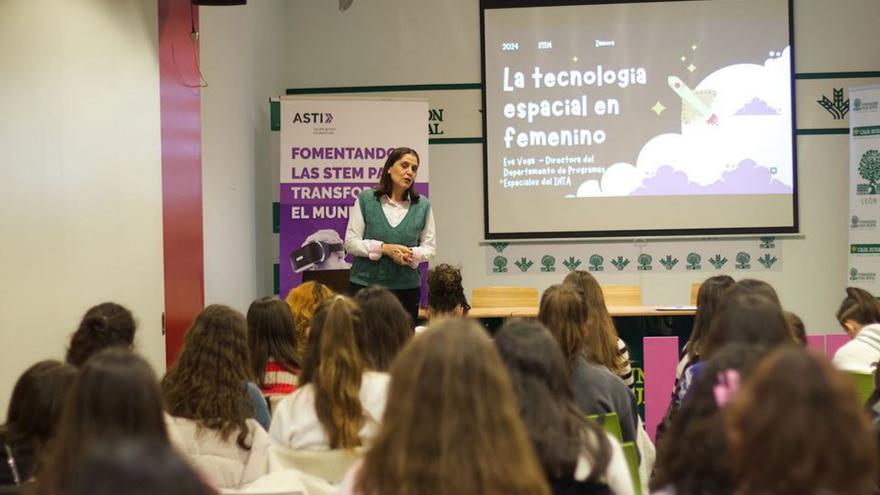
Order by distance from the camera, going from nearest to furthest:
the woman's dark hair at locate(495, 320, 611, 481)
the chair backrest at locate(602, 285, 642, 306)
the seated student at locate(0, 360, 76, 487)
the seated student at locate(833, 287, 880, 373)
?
the woman's dark hair at locate(495, 320, 611, 481) < the seated student at locate(0, 360, 76, 487) < the seated student at locate(833, 287, 880, 373) < the chair backrest at locate(602, 285, 642, 306)

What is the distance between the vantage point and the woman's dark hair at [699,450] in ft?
5.48

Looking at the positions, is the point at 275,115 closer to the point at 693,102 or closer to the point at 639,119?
the point at 639,119

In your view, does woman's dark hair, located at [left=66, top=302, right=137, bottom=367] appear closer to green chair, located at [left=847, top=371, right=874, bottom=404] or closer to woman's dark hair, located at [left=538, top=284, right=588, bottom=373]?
woman's dark hair, located at [left=538, top=284, right=588, bottom=373]

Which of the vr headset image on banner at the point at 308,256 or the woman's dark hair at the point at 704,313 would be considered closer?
the woman's dark hair at the point at 704,313

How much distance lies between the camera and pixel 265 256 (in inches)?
311

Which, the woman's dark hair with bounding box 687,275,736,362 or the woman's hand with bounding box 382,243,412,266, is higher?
the woman's hand with bounding box 382,243,412,266

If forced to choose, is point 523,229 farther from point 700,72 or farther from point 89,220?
point 89,220

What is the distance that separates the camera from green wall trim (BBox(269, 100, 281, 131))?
766cm

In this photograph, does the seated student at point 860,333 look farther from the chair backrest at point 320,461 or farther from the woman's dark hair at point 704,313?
the chair backrest at point 320,461

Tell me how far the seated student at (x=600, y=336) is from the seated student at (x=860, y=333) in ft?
2.60

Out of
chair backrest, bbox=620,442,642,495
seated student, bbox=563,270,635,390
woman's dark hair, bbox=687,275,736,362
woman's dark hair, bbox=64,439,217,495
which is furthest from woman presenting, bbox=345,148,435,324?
woman's dark hair, bbox=64,439,217,495

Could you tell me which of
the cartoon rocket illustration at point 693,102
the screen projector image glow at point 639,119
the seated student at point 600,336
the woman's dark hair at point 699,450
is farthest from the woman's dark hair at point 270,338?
the cartoon rocket illustration at point 693,102

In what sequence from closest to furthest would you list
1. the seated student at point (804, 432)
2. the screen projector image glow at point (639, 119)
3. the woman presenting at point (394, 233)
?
the seated student at point (804, 432) < the woman presenting at point (394, 233) < the screen projector image glow at point (639, 119)

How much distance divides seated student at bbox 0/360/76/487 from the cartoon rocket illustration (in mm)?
6496
